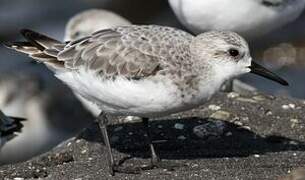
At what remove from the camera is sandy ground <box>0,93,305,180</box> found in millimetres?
6160

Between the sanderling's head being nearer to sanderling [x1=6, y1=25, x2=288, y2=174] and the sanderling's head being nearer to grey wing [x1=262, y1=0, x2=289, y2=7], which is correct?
sanderling [x1=6, y1=25, x2=288, y2=174]

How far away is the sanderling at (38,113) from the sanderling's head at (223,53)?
3.92 m

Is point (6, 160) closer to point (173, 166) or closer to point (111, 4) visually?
point (173, 166)

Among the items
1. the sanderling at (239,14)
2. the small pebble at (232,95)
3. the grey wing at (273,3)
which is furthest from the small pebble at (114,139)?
the grey wing at (273,3)

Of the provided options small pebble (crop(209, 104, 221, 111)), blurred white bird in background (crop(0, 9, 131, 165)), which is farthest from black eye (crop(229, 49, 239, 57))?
blurred white bird in background (crop(0, 9, 131, 165))

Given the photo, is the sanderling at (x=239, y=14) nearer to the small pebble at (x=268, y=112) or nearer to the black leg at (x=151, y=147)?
the small pebble at (x=268, y=112)

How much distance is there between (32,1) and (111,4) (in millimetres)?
1159

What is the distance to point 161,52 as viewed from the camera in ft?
19.6

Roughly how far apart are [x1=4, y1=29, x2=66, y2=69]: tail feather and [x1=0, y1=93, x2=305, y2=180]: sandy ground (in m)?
0.73

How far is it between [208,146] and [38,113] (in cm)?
373

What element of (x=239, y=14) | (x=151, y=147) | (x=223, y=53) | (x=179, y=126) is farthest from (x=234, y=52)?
(x=239, y=14)

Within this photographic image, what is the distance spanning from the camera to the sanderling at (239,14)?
8.38 metres

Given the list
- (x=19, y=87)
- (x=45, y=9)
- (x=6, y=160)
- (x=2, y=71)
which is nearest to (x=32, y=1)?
(x=45, y=9)

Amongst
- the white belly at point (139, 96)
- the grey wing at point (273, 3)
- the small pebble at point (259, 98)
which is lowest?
the small pebble at point (259, 98)
